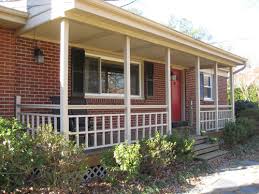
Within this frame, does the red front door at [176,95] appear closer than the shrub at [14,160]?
No

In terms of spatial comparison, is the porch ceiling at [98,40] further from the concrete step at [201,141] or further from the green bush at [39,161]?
the concrete step at [201,141]

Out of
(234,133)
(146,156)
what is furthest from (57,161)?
(234,133)

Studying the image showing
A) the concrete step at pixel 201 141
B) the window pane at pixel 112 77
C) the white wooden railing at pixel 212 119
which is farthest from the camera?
the white wooden railing at pixel 212 119

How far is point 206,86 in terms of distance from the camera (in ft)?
52.2

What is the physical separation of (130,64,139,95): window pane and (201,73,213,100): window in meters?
5.07

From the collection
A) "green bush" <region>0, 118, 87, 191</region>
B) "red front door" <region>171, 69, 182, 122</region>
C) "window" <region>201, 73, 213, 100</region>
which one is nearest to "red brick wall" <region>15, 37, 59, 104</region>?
"green bush" <region>0, 118, 87, 191</region>

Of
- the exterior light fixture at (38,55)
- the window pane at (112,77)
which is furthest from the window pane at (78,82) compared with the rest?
the window pane at (112,77)

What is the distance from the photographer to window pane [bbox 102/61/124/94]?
10023mm

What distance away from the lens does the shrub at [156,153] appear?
6.86 metres

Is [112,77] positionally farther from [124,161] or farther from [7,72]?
[124,161]

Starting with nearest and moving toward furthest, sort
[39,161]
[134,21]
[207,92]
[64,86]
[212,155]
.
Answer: [39,161] → [64,86] → [134,21] → [212,155] → [207,92]

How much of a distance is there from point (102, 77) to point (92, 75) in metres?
0.45

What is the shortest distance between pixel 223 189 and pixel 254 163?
3081mm

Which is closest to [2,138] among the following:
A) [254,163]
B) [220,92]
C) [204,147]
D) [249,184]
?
[249,184]
